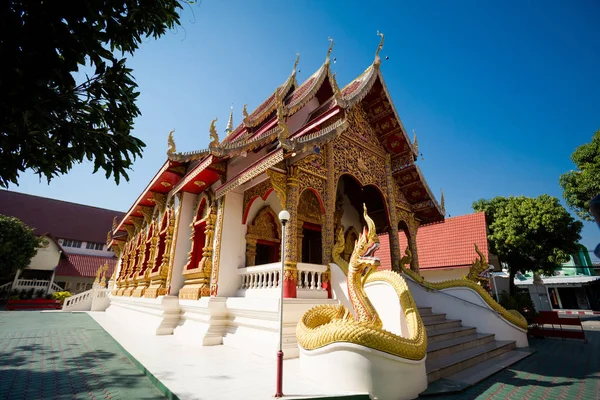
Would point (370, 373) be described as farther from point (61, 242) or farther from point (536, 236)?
point (61, 242)

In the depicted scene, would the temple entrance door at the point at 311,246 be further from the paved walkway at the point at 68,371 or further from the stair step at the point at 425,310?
the paved walkway at the point at 68,371

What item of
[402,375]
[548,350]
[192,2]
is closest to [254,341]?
[402,375]

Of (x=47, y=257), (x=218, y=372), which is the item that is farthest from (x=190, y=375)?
(x=47, y=257)

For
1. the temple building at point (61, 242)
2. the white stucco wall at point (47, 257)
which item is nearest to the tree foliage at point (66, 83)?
the temple building at point (61, 242)

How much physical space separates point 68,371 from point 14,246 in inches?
783

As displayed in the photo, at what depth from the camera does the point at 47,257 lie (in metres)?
21.6

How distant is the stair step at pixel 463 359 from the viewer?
387 cm

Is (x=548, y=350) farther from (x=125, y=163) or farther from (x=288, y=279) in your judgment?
→ (x=125, y=163)

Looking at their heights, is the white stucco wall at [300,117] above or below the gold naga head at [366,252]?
above

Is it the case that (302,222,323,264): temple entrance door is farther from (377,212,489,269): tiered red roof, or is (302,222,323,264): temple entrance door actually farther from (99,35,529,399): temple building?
(377,212,489,269): tiered red roof

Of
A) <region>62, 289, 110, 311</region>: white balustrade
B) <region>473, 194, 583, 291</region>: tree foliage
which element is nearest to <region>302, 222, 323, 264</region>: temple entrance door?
<region>473, 194, 583, 291</region>: tree foliage

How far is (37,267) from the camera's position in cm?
2108

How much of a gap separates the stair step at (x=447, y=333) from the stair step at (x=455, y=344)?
53 millimetres

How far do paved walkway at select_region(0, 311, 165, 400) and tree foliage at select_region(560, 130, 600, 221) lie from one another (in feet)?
55.0
